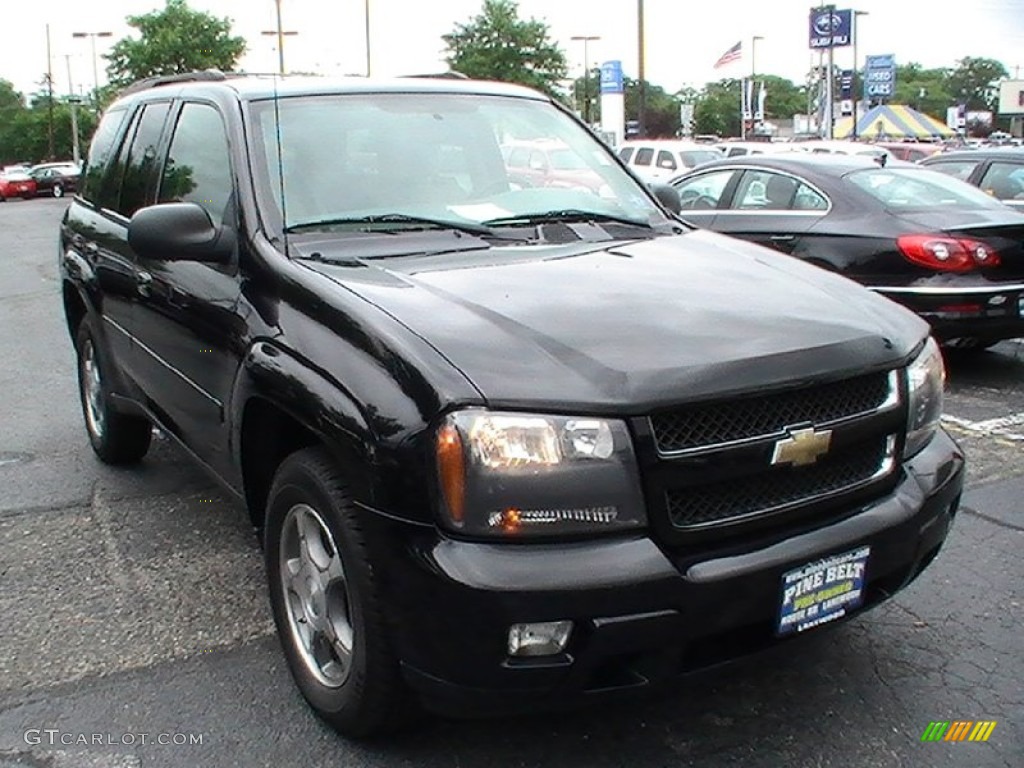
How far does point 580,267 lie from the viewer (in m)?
3.30

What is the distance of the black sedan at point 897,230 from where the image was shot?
23.2 ft

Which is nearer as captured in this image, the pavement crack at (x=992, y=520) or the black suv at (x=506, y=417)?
the black suv at (x=506, y=417)

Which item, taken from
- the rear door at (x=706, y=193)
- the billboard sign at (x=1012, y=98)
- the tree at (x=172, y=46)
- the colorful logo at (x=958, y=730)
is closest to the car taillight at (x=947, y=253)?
the rear door at (x=706, y=193)

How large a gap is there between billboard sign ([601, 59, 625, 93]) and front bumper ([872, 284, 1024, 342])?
30.0 m

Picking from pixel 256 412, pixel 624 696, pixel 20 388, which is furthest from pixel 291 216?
pixel 20 388

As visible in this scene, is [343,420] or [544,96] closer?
[343,420]

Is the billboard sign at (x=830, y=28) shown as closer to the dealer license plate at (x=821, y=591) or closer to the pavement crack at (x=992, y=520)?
the pavement crack at (x=992, y=520)

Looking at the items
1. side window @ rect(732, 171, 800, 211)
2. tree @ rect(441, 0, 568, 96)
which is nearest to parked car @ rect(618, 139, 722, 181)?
side window @ rect(732, 171, 800, 211)

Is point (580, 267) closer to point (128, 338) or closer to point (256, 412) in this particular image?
point (256, 412)

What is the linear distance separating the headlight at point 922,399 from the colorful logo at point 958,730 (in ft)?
2.49

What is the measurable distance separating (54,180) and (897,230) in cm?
4708

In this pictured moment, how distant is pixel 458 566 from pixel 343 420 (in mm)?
503

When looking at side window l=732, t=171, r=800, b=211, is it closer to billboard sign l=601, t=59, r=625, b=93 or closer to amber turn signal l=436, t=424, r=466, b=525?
amber turn signal l=436, t=424, r=466, b=525

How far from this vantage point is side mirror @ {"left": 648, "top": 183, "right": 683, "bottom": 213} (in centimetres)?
460
